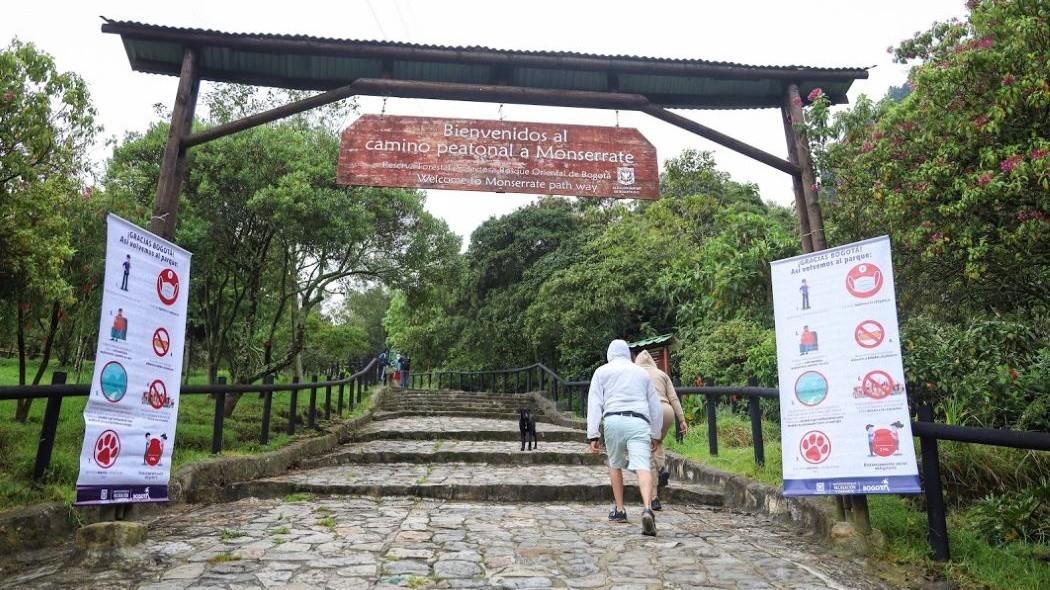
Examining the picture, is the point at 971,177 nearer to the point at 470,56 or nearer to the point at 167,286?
the point at 470,56

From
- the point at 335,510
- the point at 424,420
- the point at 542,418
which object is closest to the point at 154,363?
the point at 335,510

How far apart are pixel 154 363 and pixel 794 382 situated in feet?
13.9

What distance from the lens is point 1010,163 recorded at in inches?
195

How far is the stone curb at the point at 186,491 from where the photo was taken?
406 centimetres

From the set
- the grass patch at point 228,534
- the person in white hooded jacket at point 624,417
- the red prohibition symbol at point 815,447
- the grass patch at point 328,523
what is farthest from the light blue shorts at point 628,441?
the grass patch at point 228,534

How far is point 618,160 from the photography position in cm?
630

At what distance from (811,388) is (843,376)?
0.75 ft

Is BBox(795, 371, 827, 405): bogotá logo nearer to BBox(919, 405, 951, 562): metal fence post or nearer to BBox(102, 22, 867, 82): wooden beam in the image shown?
BBox(919, 405, 951, 562): metal fence post

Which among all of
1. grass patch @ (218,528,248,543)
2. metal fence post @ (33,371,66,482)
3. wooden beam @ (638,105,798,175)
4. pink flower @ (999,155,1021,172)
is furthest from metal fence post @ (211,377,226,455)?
pink flower @ (999,155,1021,172)

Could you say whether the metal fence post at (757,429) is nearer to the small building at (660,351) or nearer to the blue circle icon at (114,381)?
the small building at (660,351)

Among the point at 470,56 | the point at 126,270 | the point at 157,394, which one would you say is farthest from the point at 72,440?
the point at 470,56

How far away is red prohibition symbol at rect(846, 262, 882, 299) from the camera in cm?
424

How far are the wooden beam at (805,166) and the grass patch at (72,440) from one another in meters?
5.33

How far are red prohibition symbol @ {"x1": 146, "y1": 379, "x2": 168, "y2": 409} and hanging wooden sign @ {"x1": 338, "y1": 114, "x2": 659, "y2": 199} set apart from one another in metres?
2.37
